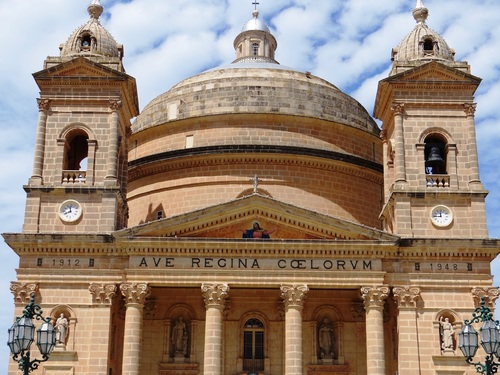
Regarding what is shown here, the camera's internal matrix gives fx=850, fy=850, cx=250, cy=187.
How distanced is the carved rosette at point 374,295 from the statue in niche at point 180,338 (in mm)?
7307

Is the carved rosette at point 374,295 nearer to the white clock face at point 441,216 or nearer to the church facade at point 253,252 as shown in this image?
the church facade at point 253,252

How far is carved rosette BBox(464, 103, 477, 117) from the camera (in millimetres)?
34275

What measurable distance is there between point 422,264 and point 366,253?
7.22 ft

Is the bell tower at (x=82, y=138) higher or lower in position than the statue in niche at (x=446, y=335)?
higher

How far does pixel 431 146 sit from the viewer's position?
3462cm

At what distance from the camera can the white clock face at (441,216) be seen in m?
32.8

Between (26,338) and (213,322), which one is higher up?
(213,322)

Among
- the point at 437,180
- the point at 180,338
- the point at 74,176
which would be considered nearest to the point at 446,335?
the point at 437,180

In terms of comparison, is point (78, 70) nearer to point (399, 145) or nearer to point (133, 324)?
point (133, 324)

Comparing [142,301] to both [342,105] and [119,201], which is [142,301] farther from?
[342,105]

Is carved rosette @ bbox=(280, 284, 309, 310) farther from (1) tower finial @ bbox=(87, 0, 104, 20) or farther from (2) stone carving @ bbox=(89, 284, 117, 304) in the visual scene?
(1) tower finial @ bbox=(87, 0, 104, 20)

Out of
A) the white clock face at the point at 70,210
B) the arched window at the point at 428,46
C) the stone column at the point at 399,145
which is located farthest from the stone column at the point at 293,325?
the arched window at the point at 428,46

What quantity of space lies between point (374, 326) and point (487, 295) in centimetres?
439

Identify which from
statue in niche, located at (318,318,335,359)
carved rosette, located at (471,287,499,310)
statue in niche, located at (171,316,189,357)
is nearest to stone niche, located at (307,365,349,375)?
statue in niche, located at (318,318,335,359)
